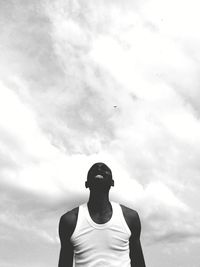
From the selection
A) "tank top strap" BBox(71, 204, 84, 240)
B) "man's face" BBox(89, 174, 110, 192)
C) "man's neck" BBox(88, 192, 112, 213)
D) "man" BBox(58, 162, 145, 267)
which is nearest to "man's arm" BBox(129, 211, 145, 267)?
"man" BBox(58, 162, 145, 267)

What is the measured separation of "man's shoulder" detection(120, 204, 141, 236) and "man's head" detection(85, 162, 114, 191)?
22.2 inches

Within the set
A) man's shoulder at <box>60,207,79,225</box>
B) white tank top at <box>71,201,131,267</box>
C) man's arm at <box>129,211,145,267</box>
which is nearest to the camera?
white tank top at <box>71,201,131,267</box>

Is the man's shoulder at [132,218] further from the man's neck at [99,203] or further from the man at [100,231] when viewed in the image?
the man's neck at [99,203]

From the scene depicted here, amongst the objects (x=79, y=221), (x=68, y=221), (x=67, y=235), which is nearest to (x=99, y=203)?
(x=79, y=221)

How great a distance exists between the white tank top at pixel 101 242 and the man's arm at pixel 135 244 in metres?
0.18

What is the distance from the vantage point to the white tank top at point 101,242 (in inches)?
239

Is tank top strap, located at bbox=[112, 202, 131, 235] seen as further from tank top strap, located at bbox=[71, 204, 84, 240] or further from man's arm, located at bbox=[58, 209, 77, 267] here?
man's arm, located at bbox=[58, 209, 77, 267]

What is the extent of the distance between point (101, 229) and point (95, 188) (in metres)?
0.67

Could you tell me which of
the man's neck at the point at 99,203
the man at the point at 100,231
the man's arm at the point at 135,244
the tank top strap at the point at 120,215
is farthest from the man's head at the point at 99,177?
the man's arm at the point at 135,244

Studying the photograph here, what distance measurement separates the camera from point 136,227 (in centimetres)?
646

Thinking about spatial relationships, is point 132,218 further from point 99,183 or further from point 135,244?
point 99,183

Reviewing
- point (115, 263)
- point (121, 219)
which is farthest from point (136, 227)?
point (115, 263)

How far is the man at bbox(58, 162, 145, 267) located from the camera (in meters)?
6.12

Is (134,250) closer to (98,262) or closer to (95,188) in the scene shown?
(98,262)
